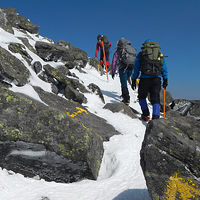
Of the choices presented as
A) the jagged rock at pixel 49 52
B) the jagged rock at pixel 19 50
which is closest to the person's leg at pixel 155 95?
the jagged rock at pixel 19 50

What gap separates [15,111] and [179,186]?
3767 mm

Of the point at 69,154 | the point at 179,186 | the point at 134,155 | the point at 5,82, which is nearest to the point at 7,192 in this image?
the point at 69,154

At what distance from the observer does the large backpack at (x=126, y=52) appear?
1137 cm

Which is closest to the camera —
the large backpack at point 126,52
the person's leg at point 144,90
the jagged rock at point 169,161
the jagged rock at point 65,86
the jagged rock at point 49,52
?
the jagged rock at point 169,161

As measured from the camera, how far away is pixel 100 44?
23531 millimetres

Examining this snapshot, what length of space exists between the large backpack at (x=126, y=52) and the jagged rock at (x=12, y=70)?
6.04 m

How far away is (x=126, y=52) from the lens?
11469 millimetres

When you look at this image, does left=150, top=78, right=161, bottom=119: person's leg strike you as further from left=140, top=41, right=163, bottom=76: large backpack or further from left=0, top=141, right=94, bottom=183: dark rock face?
left=0, top=141, right=94, bottom=183: dark rock face

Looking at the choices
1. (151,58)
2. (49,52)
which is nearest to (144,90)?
(151,58)

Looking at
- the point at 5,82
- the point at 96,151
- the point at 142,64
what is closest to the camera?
the point at 96,151

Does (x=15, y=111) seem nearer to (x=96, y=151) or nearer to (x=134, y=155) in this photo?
(x=96, y=151)

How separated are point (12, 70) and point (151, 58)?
19.3ft

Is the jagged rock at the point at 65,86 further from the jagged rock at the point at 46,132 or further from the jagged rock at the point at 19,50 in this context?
the jagged rock at the point at 46,132

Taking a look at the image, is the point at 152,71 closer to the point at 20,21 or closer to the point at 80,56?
the point at 80,56
